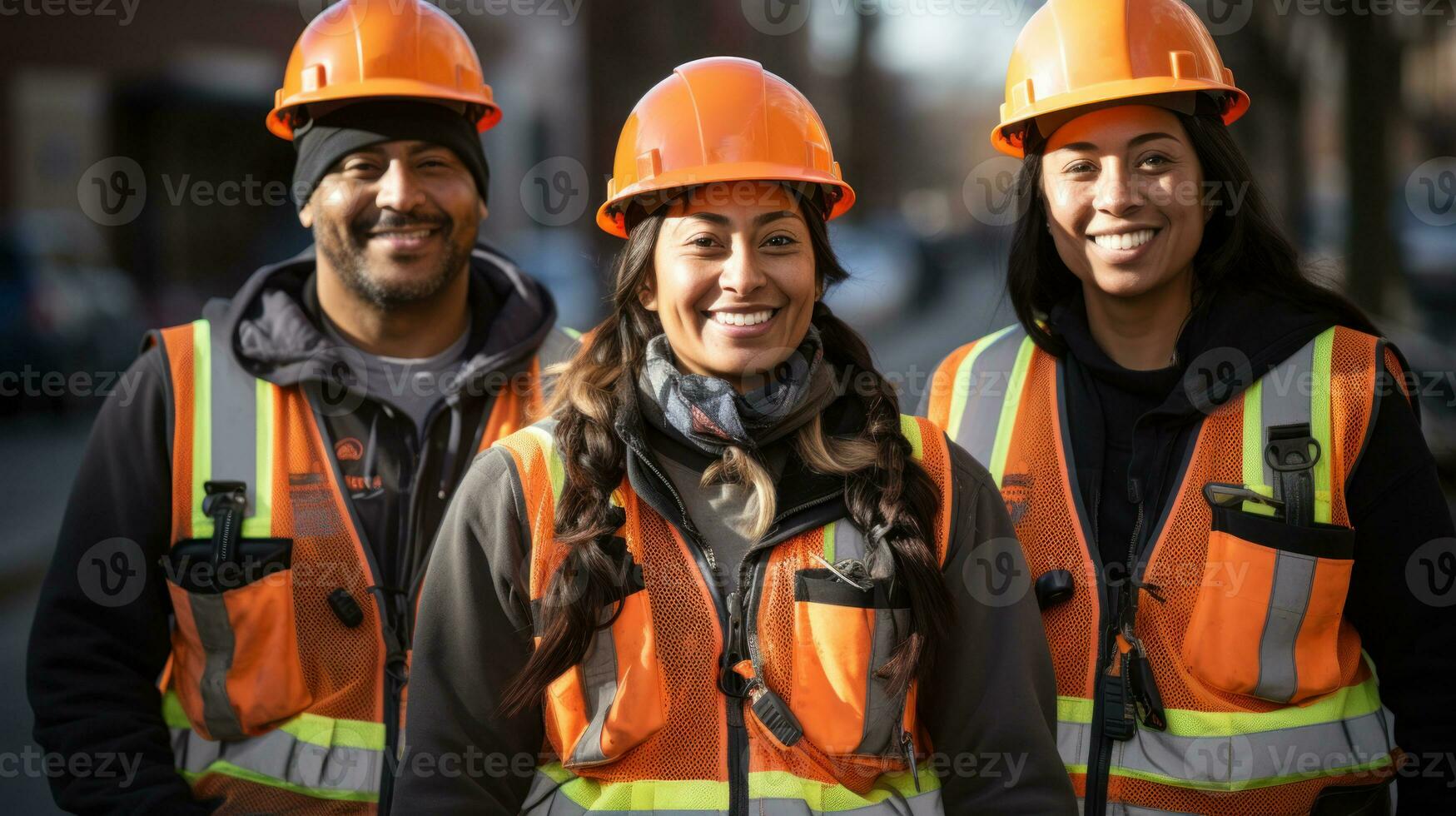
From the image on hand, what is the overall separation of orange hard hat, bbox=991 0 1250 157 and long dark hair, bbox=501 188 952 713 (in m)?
0.82

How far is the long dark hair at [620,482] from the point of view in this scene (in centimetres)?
263

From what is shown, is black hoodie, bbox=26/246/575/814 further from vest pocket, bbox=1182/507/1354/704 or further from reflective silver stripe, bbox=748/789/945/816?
vest pocket, bbox=1182/507/1354/704

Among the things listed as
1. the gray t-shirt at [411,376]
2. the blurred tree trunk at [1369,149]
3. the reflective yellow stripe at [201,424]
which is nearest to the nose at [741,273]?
the gray t-shirt at [411,376]

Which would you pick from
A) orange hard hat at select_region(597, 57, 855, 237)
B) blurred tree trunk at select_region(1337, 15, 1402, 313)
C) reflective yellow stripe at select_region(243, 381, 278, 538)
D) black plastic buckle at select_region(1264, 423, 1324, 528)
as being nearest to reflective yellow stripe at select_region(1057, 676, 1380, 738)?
black plastic buckle at select_region(1264, 423, 1324, 528)

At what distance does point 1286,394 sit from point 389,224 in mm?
2500

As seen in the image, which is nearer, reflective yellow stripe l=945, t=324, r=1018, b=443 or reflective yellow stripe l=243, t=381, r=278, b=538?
reflective yellow stripe l=243, t=381, r=278, b=538

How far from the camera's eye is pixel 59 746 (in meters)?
3.27

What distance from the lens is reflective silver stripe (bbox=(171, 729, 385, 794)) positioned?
333 cm

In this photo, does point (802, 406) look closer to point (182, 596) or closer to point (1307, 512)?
point (1307, 512)

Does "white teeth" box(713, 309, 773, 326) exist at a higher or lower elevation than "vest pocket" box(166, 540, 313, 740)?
higher

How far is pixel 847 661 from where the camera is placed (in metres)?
2.65

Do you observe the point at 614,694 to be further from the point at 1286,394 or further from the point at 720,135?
the point at 1286,394

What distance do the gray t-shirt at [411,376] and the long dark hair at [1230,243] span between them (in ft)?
5.50

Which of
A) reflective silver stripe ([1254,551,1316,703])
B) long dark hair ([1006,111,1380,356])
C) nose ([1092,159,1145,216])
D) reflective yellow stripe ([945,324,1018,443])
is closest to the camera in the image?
reflective silver stripe ([1254,551,1316,703])
